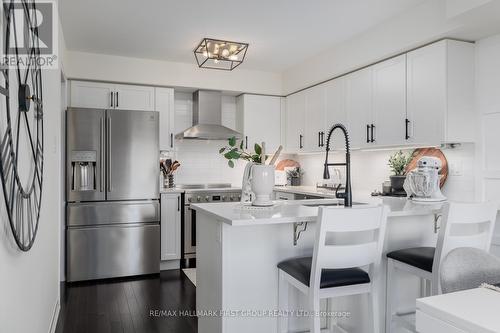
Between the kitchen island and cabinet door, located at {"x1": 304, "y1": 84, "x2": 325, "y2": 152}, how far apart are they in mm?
2203

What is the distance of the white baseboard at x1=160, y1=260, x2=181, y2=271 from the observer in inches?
175

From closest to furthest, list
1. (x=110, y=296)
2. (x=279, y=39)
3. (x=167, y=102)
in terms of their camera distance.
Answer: (x=110, y=296), (x=279, y=39), (x=167, y=102)

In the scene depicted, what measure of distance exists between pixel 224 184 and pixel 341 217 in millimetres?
3545

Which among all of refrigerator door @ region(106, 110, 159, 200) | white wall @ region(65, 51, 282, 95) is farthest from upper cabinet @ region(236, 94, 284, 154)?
refrigerator door @ region(106, 110, 159, 200)

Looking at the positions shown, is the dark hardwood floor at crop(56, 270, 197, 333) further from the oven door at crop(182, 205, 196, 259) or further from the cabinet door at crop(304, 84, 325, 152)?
the cabinet door at crop(304, 84, 325, 152)

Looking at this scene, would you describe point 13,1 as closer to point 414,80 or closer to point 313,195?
point 414,80

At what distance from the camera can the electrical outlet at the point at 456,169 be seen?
10.4 ft

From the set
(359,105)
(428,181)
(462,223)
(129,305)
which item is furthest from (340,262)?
(359,105)

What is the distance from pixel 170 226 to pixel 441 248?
313 centimetres

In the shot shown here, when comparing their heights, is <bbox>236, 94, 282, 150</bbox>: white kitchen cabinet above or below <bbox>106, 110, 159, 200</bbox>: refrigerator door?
above

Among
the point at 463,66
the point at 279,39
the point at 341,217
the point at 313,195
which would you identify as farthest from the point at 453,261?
the point at 279,39

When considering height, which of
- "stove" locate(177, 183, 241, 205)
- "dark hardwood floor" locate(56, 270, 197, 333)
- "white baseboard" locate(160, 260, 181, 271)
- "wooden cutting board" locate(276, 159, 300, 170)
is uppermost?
"wooden cutting board" locate(276, 159, 300, 170)

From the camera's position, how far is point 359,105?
12.8ft

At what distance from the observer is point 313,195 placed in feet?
13.7
